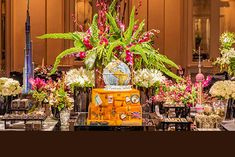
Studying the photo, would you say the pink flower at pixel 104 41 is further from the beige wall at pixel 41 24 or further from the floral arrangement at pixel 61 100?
the beige wall at pixel 41 24

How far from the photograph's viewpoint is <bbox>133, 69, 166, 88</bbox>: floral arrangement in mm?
4590

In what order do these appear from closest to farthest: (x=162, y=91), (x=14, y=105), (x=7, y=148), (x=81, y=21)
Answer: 1. (x=7, y=148)
2. (x=162, y=91)
3. (x=14, y=105)
4. (x=81, y=21)

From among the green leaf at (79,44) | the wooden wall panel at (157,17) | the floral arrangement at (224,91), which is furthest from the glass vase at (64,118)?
the wooden wall panel at (157,17)

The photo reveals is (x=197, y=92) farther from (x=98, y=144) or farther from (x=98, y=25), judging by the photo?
(x=98, y=144)

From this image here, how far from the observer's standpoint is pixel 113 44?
13.7 ft

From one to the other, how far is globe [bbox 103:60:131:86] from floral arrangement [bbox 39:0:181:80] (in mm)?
252

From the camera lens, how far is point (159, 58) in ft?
14.0

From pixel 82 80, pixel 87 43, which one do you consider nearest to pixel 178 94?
pixel 82 80

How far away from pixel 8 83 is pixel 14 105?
1.02ft

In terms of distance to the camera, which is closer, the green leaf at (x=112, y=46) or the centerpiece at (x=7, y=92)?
the green leaf at (x=112, y=46)

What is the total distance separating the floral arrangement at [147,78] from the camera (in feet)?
15.1

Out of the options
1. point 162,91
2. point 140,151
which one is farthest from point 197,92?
point 140,151

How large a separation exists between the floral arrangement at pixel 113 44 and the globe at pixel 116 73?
0.25 m

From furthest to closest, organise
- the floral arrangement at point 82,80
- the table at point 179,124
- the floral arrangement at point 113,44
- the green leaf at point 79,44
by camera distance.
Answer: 1. the floral arrangement at point 82,80
2. the green leaf at point 79,44
3. the floral arrangement at point 113,44
4. the table at point 179,124
